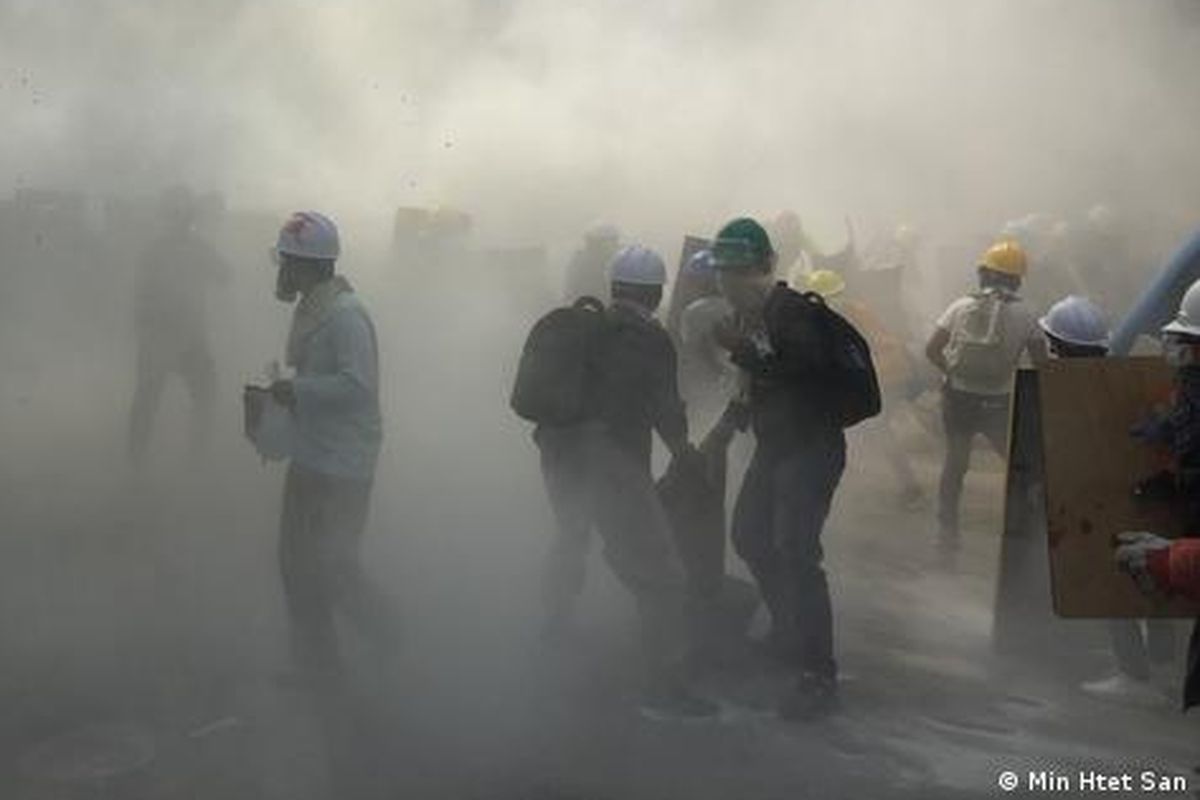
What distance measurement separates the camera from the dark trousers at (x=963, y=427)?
6.15 meters

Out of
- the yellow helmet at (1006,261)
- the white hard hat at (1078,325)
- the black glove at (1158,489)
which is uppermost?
the yellow helmet at (1006,261)

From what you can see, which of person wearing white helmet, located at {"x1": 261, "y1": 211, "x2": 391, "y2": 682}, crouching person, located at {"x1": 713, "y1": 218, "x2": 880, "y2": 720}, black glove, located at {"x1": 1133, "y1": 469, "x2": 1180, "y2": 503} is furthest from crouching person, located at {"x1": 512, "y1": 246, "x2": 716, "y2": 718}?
black glove, located at {"x1": 1133, "y1": 469, "x2": 1180, "y2": 503}

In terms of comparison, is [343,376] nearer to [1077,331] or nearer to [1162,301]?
[1077,331]

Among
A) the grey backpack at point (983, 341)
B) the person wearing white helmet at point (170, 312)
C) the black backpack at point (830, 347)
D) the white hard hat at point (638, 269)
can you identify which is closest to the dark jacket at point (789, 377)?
the black backpack at point (830, 347)

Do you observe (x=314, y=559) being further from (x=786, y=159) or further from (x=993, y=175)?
(x=993, y=175)

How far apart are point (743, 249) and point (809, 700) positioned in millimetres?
1337

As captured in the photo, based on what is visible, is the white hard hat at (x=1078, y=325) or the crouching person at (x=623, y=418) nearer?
the crouching person at (x=623, y=418)

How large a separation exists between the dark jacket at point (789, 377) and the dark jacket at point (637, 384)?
9.7 inches

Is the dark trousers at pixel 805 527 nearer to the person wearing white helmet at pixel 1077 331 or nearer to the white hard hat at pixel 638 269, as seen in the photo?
the white hard hat at pixel 638 269

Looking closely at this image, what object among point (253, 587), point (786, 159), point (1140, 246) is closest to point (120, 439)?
point (253, 587)

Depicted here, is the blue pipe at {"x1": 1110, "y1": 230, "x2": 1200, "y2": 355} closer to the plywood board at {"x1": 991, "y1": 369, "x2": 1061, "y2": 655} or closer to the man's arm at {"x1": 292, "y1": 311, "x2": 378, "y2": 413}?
the plywood board at {"x1": 991, "y1": 369, "x2": 1061, "y2": 655}

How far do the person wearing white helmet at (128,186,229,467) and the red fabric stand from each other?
548 centimetres

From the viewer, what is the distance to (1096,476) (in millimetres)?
3320

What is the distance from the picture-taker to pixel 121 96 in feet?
33.9
